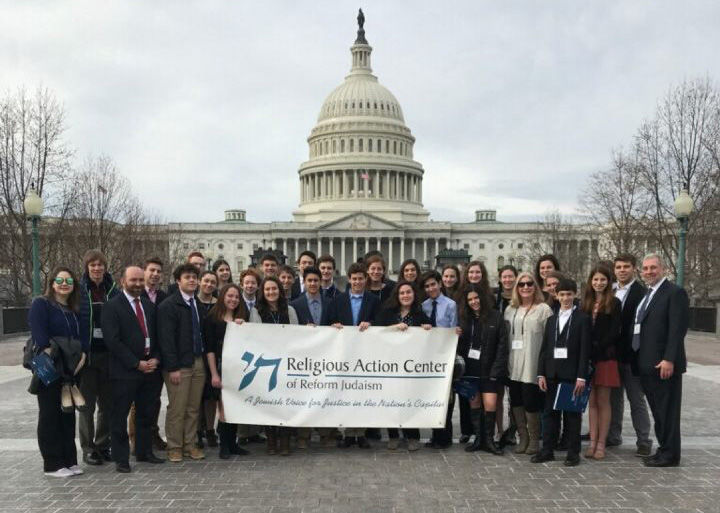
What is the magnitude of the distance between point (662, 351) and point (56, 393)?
7938 mm

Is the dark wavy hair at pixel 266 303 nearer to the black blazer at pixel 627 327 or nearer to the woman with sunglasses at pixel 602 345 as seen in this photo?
the woman with sunglasses at pixel 602 345

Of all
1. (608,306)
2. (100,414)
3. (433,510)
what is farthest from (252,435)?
(608,306)

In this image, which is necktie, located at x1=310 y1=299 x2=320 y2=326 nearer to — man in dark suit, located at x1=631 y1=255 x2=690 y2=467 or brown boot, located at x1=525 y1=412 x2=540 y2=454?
brown boot, located at x1=525 y1=412 x2=540 y2=454

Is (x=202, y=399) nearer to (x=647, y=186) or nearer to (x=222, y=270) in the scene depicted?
(x=222, y=270)

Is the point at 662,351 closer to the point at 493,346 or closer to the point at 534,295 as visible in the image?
the point at 534,295

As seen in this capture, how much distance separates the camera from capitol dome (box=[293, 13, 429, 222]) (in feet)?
370

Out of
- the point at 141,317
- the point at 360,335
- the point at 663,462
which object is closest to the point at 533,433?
the point at 663,462

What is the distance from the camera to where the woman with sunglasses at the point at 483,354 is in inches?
324

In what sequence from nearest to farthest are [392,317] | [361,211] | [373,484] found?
1. [373,484]
2. [392,317]
3. [361,211]

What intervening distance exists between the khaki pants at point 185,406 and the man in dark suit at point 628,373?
5.92 m

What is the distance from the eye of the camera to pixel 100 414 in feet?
27.4

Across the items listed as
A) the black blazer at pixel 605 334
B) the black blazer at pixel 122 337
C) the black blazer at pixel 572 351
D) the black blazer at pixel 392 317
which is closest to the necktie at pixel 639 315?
the black blazer at pixel 605 334

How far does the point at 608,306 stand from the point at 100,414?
730cm

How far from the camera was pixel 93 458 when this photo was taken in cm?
791
